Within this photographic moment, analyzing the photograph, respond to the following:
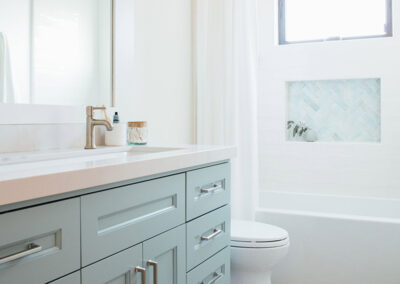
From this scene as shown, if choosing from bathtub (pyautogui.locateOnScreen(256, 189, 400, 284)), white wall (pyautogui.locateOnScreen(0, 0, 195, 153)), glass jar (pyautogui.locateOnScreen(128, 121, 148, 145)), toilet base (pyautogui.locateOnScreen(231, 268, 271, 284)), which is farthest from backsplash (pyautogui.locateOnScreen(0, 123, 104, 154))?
bathtub (pyautogui.locateOnScreen(256, 189, 400, 284))

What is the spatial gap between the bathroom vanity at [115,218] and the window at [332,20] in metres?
2.14

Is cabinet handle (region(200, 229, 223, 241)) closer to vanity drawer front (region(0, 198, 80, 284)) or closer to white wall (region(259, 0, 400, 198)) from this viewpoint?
vanity drawer front (region(0, 198, 80, 284))

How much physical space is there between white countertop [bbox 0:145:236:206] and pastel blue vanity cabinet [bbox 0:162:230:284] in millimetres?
32

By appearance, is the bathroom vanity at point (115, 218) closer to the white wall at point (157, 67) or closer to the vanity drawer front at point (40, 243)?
the vanity drawer front at point (40, 243)

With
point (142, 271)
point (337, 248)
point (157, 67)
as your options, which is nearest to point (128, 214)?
point (142, 271)

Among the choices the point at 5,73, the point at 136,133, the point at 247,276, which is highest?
the point at 5,73

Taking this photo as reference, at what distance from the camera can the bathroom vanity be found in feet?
2.54

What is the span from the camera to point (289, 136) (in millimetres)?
3408

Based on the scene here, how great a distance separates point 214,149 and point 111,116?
599 millimetres

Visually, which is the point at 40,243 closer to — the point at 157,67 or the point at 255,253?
the point at 255,253

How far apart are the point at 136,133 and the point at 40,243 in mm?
1059

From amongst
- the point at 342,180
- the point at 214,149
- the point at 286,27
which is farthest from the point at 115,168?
the point at 286,27

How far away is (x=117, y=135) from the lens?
71.2 inches

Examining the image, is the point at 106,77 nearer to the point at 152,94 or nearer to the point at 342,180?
the point at 152,94
